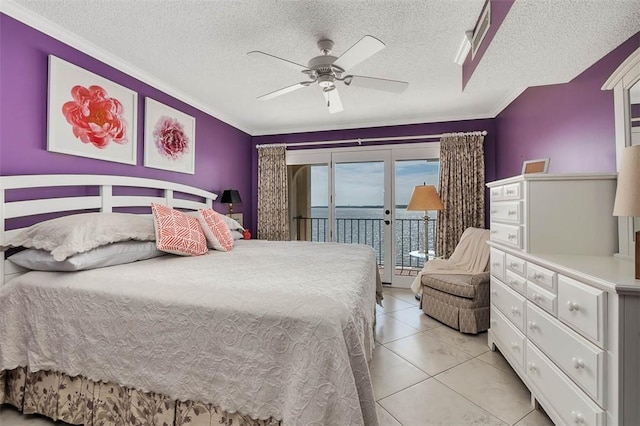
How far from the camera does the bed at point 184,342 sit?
112cm

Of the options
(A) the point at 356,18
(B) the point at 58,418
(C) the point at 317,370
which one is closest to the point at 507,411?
(C) the point at 317,370

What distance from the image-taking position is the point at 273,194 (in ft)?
16.0

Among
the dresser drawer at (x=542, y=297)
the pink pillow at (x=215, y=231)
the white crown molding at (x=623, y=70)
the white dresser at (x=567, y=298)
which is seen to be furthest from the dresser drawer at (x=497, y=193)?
the pink pillow at (x=215, y=231)

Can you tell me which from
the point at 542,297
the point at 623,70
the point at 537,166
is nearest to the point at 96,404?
the point at 542,297

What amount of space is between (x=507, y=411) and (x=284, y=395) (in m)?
1.45

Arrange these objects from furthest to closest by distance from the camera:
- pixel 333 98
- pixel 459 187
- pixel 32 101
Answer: pixel 459 187 → pixel 333 98 → pixel 32 101

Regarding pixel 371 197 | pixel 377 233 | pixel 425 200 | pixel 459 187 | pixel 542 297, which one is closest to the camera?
pixel 542 297

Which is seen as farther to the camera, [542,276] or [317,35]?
[317,35]

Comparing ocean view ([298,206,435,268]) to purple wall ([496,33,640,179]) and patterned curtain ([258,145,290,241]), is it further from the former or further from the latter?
purple wall ([496,33,640,179])

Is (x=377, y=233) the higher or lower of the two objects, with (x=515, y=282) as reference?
higher

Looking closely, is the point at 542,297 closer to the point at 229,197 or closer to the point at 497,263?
the point at 497,263

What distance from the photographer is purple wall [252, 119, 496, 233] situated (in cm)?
413

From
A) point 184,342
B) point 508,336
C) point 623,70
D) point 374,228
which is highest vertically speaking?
point 623,70

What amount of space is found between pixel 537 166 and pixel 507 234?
1.10 metres
